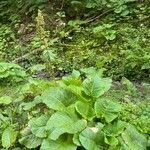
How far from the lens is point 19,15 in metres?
8.02

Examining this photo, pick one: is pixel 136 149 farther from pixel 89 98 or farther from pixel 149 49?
pixel 149 49

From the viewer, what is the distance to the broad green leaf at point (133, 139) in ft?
12.3

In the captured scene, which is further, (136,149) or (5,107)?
(5,107)

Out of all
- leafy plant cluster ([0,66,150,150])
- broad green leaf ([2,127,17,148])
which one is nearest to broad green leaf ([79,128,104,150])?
leafy plant cluster ([0,66,150,150])

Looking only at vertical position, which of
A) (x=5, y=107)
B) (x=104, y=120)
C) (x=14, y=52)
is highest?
(x=104, y=120)

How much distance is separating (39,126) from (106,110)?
715mm

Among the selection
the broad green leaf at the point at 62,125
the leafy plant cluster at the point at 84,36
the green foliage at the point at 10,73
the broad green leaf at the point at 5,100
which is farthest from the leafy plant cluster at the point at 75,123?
the leafy plant cluster at the point at 84,36

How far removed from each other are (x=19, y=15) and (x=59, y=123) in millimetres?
4733

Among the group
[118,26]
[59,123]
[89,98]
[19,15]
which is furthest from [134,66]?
[19,15]

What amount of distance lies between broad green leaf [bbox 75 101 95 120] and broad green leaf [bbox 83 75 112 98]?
159 millimetres

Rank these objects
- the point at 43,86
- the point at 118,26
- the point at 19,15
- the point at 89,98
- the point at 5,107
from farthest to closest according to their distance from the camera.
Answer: the point at 19,15, the point at 118,26, the point at 5,107, the point at 43,86, the point at 89,98

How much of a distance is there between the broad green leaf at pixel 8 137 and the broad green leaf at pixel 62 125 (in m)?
0.56

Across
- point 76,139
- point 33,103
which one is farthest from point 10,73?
point 76,139

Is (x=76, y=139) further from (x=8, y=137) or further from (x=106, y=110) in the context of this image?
(x=8, y=137)
